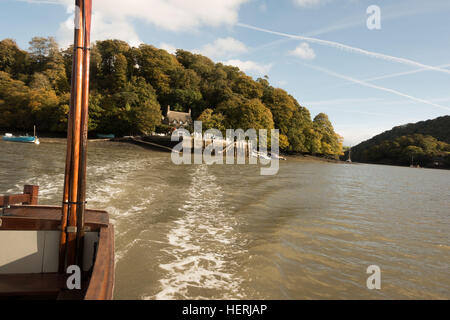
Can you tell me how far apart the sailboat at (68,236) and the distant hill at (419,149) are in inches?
5677

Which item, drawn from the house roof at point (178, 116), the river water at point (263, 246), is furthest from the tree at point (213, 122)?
the river water at point (263, 246)

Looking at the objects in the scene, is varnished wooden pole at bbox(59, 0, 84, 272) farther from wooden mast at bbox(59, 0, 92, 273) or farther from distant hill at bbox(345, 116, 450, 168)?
distant hill at bbox(345, 116, 450, 168)

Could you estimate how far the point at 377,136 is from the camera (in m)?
193

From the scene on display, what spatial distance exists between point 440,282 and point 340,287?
2.50 meters

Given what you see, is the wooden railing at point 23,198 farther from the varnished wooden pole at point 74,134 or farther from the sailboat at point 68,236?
the varnished wooden pole at point 74,134

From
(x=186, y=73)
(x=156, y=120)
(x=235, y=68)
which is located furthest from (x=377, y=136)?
(x=156, y=120)

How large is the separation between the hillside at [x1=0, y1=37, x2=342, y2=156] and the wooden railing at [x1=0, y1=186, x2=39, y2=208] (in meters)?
63.0

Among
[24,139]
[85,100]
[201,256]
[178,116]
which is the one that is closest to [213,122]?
[178,116]

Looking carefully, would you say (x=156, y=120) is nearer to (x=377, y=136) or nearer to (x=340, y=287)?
(x=340, y=287)

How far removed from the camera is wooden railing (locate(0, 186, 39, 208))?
4.33m

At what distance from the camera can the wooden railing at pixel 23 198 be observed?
14.2ft

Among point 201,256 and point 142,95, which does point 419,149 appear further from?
point 201,256

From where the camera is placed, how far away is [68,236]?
381cm
